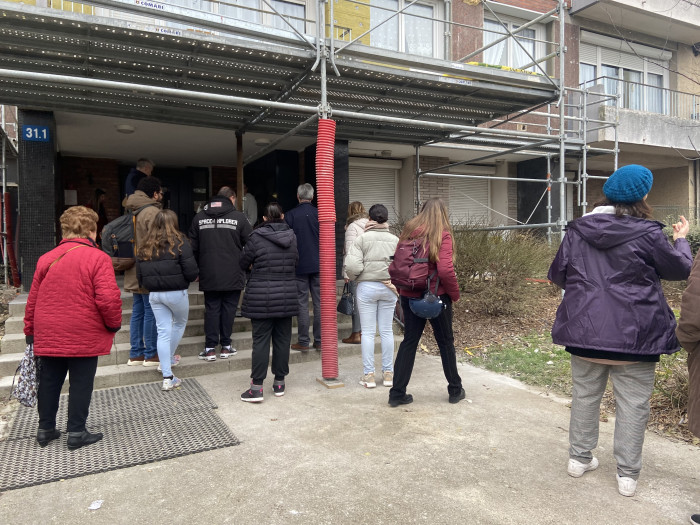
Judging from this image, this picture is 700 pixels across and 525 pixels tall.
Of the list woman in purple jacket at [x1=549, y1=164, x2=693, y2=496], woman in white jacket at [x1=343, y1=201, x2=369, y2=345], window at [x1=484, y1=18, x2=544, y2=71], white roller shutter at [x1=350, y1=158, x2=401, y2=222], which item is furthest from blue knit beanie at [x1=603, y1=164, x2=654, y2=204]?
window at [x1=484, y1=18, x2=544, y2=71]

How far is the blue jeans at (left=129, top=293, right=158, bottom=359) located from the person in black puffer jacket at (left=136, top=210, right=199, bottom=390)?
322 mm

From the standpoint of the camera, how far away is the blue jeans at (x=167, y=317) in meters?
4.74

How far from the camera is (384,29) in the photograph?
10.1m

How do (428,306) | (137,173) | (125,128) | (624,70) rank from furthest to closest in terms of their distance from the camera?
(624,70)
(125,128)
(137,173)
(428,306)

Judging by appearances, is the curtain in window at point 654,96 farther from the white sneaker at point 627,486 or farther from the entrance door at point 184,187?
the white sneaker at point 627,486

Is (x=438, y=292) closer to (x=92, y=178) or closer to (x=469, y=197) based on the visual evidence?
(x=469, y=197)

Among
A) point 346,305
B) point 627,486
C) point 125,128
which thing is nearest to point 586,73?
point 346,305

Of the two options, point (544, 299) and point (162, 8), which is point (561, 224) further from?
point (162, 8)

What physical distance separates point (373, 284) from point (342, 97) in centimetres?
304

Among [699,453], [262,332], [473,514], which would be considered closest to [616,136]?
[699,453]

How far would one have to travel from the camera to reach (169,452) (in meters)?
3.53

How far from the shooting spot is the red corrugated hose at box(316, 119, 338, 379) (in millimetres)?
5145

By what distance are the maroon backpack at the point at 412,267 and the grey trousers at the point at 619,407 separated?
139 centimetres

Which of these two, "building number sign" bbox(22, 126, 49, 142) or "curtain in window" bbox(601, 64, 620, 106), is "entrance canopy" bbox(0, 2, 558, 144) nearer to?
"building number sign" bbox(22, 126, 49, 142)
